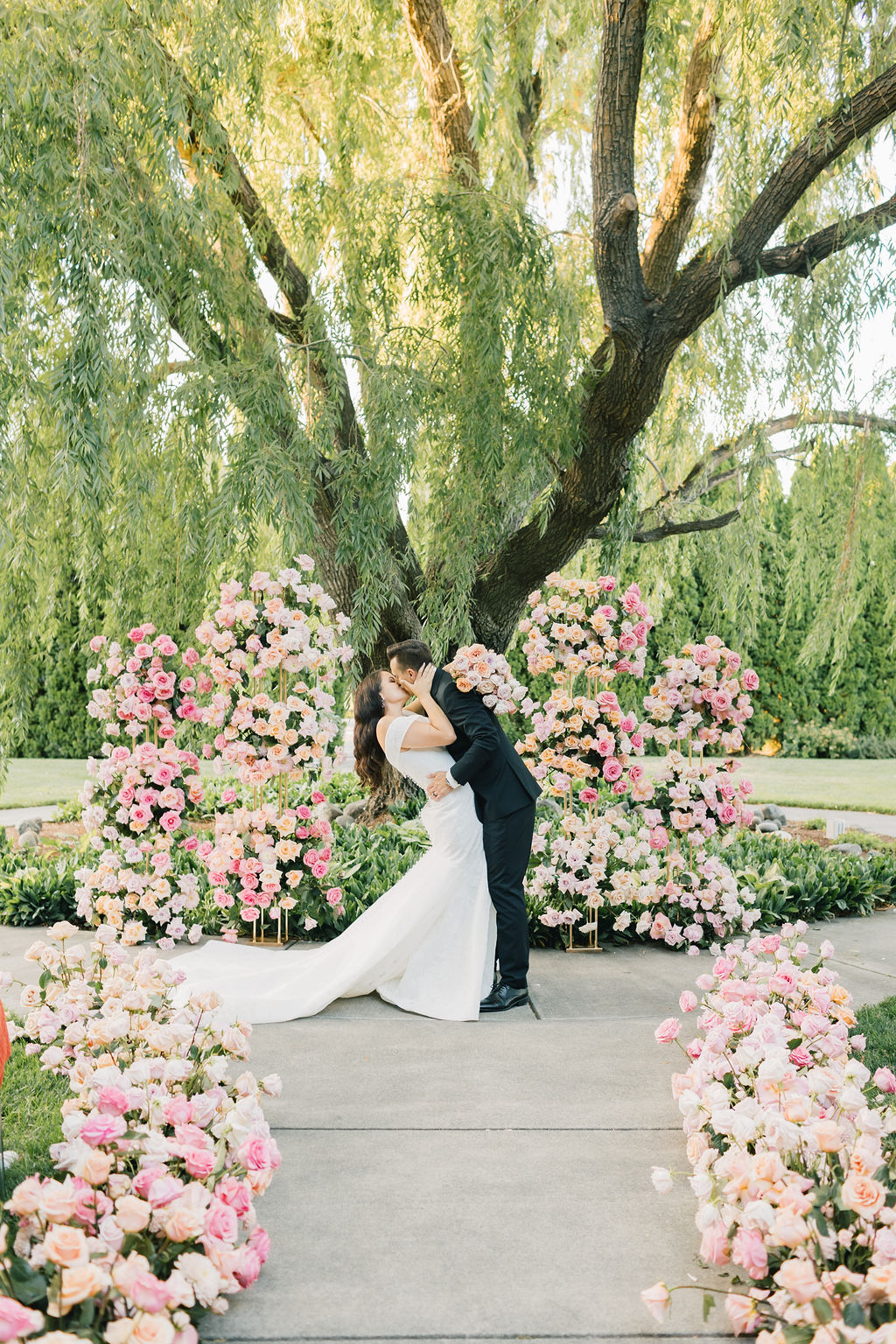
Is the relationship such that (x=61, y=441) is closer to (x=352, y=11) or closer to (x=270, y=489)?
(x=270, y=489)

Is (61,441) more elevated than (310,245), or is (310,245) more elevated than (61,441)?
(310,245)

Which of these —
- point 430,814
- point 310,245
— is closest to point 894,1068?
point 430,814

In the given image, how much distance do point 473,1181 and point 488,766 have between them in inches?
76.1

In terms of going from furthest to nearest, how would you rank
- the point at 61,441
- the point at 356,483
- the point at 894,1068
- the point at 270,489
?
the point at 356,483
the point at 270,489
the point at 61,441
the point at 894,1068

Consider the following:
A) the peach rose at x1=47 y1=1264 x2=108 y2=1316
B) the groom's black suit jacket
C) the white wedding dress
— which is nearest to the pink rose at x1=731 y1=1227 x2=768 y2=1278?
the peach rose at x1=47 y1=1264 x2=108 y2=1316

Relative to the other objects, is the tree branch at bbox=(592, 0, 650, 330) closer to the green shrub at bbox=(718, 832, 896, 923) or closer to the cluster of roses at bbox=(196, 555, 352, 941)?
the cluster of roses at bbox=(196, 555, 352, 941)

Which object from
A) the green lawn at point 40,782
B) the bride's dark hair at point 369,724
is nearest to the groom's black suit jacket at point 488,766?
the bride's dark hair at point 369,724

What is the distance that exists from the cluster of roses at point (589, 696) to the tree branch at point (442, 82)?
2.83 meters

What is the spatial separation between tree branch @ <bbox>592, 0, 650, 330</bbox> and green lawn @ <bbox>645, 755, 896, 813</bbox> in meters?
6.30

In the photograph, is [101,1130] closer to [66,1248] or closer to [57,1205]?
[57,1205]

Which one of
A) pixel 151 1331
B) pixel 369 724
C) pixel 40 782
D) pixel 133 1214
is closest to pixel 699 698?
pixel 369 724

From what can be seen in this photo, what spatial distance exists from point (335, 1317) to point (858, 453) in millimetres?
6476

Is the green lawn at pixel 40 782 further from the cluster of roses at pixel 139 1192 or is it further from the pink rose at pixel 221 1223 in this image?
the pink rose at pixel 221 1223

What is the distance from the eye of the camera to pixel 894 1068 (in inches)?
140
